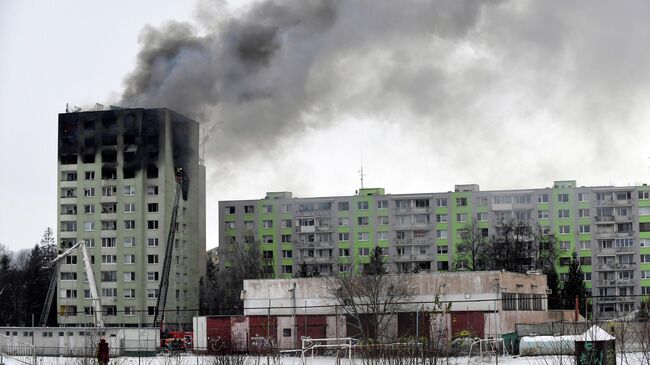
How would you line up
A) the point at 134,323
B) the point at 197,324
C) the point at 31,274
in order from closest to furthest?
the point at 197,324 < the point at 134,323 < the point at 31,274

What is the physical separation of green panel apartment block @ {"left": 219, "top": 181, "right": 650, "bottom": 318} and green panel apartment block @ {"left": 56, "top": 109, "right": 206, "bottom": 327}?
11.0 meters

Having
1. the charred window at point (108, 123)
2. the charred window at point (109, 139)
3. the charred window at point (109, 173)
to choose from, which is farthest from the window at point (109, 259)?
the charred window at point (108, 123)

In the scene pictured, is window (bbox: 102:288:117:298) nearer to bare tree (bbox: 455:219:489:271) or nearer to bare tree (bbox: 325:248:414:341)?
bare tree (bbox: 455:219:489:271)

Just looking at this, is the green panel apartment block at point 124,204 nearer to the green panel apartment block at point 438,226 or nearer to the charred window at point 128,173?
the charred window at point 128,173

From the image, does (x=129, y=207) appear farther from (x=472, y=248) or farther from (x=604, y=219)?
(x=604, y=219)

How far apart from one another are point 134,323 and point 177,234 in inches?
375

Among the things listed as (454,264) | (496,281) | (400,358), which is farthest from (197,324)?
(454,264)

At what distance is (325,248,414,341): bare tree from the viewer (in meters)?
49.6

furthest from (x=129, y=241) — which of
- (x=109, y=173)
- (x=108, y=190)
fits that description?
(x=109, y=173)

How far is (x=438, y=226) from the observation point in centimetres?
9788

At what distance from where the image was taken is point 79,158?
90.8 metres

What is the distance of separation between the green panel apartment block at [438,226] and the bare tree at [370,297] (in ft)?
129

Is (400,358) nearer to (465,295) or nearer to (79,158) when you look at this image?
(465,295)

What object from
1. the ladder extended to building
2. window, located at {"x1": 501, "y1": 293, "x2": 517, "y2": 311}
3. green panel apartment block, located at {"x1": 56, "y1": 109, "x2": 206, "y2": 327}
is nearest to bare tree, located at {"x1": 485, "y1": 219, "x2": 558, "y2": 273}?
green panel apartment block, located at {"x1": 56, "y1": 109, "x2": 206, "y2": 327}
